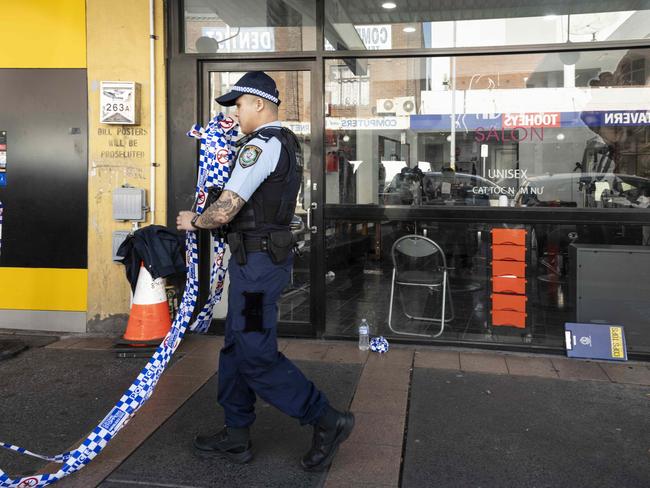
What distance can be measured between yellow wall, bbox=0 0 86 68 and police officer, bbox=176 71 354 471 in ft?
10.1

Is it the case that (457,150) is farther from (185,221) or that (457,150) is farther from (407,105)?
(185,221)

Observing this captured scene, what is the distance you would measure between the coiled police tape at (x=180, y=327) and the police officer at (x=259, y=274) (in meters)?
0.19

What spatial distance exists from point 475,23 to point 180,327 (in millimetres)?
3640

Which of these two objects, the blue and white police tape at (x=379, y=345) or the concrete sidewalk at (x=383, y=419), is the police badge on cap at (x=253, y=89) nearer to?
the concrete sidewalk at (x=383, y=419)

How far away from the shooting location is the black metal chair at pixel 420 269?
5.35 metres

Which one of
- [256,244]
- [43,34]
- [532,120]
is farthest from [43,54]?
[532,120]

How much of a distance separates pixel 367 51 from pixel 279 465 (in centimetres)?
356

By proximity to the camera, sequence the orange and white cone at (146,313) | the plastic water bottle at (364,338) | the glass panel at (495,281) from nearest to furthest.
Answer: the glass panel at (495,281) → the orange and white cone at (146,313) → the plastic water bottle at (364,338)

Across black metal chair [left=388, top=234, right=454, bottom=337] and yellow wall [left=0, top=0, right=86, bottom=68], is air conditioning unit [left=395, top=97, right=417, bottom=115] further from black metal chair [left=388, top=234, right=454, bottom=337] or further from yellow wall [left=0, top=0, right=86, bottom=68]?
yellow wall [left=0, top=0, right=86, bottom=68]

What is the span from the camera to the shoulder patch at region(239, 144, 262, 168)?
2.89m

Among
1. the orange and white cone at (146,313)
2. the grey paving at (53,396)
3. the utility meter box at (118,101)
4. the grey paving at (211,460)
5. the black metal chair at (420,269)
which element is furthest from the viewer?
the black metal chair at (420,269)

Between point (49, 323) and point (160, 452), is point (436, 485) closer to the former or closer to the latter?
point (160, 452)

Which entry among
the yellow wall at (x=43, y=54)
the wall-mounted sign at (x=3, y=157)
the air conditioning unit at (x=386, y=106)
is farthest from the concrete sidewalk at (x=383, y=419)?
the air conditioning unit at (x=386, y=106)

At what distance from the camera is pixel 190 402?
12.9 feet
